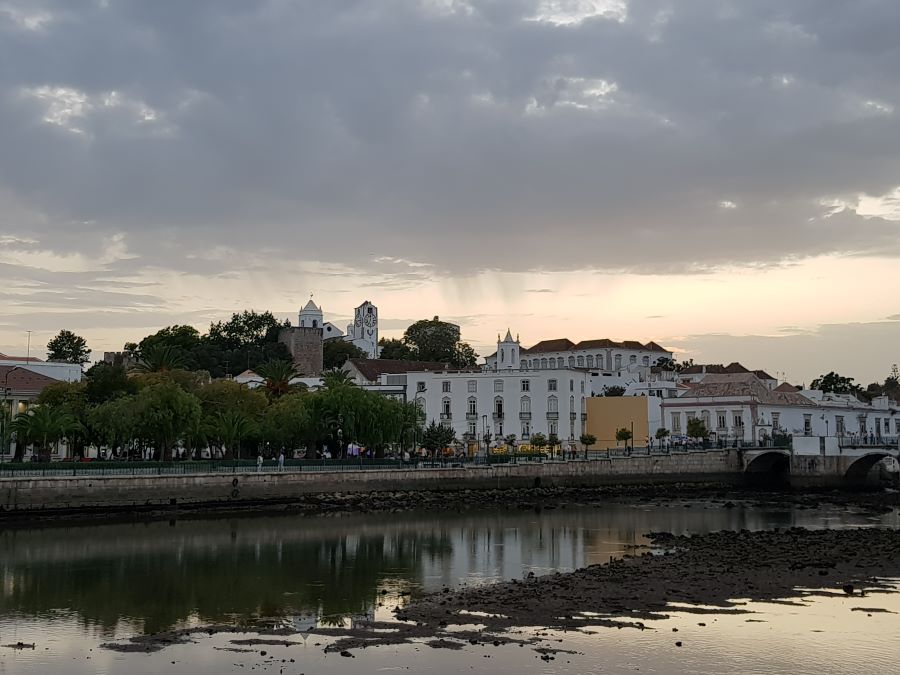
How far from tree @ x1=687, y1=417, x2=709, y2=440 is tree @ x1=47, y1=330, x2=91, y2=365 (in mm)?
80251

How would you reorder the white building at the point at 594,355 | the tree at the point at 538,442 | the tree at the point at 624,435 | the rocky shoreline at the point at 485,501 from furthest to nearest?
the white building at the point at 594,355 → the tree at the point at 624,435 → the tree at the point at 538,442 → the rocky shoreline at the point at 485,501

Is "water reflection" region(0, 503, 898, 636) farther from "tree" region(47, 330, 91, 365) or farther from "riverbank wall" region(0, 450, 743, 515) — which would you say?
"tree" region(47, 330, 91, 365)

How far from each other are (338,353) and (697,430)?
208 feet

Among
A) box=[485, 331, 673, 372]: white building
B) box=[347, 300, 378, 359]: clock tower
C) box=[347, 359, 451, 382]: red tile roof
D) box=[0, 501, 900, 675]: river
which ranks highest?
box=[347, 300, 378, 359]: clock tower

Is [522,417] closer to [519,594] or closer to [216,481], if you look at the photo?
[216,481]

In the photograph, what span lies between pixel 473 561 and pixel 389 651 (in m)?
14.1

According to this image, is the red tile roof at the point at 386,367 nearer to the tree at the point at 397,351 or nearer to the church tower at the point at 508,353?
the church tower at the point at 508,353

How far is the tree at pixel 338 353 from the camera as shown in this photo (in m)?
133

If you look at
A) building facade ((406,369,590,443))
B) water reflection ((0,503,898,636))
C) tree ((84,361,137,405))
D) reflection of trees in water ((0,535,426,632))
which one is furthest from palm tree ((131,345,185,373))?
reflection of trees in water ((0,535,426,632))

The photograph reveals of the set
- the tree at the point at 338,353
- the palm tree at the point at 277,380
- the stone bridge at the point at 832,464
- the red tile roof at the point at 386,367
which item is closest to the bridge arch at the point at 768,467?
the stone bridge at the point at 832,464

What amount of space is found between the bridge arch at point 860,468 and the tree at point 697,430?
12.5 m

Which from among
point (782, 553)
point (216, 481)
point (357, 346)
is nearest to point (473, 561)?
point (782, 553)

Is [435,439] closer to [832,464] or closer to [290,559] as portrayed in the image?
[832,464]

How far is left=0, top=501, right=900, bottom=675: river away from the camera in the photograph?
2020cm
